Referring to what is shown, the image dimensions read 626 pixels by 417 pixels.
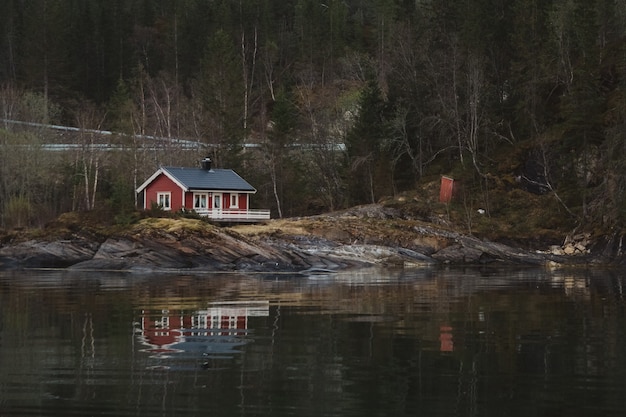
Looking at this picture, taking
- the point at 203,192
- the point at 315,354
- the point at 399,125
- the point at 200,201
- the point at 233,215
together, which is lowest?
the point at 315,354

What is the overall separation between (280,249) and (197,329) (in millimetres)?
34529

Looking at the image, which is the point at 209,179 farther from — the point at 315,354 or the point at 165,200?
the point at 315,354

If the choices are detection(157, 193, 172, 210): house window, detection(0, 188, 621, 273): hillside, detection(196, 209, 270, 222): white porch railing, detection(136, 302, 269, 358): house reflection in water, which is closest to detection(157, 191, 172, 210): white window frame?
detection(157, 193, 172, 210): house window

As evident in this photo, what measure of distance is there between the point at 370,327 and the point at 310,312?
14.6 feet

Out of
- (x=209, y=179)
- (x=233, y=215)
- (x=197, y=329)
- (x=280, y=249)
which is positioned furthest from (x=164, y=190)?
(x=197, y=329)

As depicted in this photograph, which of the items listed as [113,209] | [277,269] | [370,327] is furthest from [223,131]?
[370,327]

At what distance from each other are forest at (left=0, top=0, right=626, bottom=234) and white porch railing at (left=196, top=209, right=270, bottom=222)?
20.3 feet

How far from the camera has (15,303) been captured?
Result: 30812 millimetres

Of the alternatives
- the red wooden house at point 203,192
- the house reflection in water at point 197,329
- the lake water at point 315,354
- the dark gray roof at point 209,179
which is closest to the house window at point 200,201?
the red wooden house at point 203,192

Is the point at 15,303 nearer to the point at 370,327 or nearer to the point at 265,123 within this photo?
the point at 370,327

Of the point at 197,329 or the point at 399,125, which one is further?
the point at 399,125

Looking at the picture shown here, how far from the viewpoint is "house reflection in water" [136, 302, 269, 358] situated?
62.5ft

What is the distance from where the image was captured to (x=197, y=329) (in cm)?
2248

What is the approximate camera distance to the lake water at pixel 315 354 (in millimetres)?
13484
